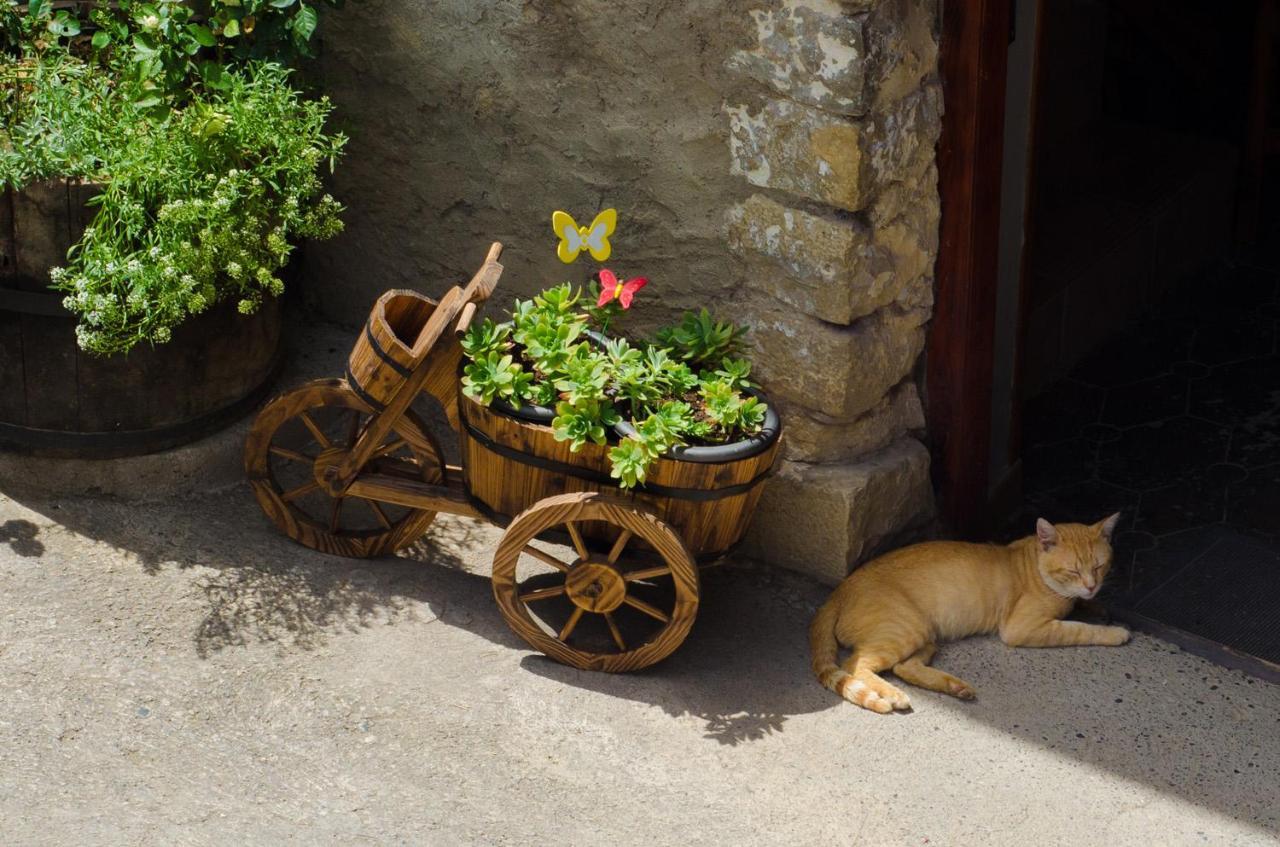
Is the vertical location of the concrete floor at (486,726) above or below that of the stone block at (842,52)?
below

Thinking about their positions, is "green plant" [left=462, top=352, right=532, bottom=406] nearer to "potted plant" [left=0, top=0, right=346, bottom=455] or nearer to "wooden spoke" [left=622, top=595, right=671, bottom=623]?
"wooden spoke" [left=622, top=595, right=671, bottom=623]

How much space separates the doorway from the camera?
4801 millimetres

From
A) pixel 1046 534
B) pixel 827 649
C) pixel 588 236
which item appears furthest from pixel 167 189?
pixel 1046 534

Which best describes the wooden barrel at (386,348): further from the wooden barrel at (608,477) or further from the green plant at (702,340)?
the green plant at (702,340)

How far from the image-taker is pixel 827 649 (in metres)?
4.35

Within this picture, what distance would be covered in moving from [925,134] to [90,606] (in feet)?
8.25

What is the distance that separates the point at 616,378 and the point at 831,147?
802mm

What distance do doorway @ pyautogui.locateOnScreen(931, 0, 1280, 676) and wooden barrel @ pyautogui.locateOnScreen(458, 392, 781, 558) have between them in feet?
3.08

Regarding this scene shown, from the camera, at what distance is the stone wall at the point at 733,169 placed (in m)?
4.18

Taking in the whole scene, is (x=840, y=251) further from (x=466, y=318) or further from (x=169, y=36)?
(x=169, y=36)

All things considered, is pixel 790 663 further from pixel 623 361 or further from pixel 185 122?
pixel 185 122

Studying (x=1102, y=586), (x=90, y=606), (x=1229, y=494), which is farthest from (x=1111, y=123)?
(x=90, y=606)

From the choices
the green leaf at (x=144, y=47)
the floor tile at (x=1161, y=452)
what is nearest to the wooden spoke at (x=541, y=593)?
the green leaf at (x=144, y=47)

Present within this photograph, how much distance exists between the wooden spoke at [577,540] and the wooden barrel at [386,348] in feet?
1.95
